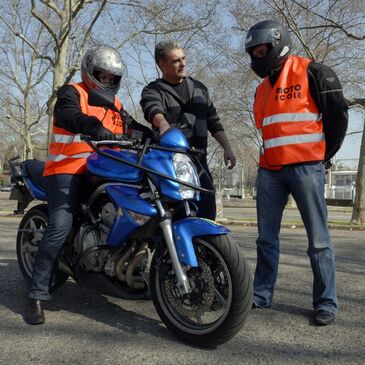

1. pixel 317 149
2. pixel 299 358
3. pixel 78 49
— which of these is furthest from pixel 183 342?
pixel 78 49

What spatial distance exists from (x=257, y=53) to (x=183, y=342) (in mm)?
2074

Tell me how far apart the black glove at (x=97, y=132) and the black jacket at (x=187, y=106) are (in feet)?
2.27

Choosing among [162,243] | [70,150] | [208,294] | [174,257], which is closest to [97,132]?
[70,150]

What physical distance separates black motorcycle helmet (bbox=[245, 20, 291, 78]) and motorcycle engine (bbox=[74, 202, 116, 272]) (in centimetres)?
150

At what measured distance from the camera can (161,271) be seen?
3197mm

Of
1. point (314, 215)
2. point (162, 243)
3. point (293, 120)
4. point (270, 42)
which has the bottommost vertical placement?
point (162, 243)

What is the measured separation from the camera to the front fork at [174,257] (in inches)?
118

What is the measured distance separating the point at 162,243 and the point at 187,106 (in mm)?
1414

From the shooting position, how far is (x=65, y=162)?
3.67 m

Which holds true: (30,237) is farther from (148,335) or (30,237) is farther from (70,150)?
(148,335)

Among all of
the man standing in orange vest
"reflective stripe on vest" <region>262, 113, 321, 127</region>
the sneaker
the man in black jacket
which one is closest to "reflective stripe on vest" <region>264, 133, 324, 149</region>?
the man standing in orange vest

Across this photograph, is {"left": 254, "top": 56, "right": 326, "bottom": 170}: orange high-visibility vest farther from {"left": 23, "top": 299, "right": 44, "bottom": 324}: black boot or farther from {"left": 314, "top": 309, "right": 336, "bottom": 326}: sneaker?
{"left": 23, "top": 299, "right": 44, "bottom": 324}: black boot

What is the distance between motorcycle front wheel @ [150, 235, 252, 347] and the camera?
288 centimetres

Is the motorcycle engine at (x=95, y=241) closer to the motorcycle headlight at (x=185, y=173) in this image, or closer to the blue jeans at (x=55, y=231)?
the blue jeans at (x=55, y=231)
